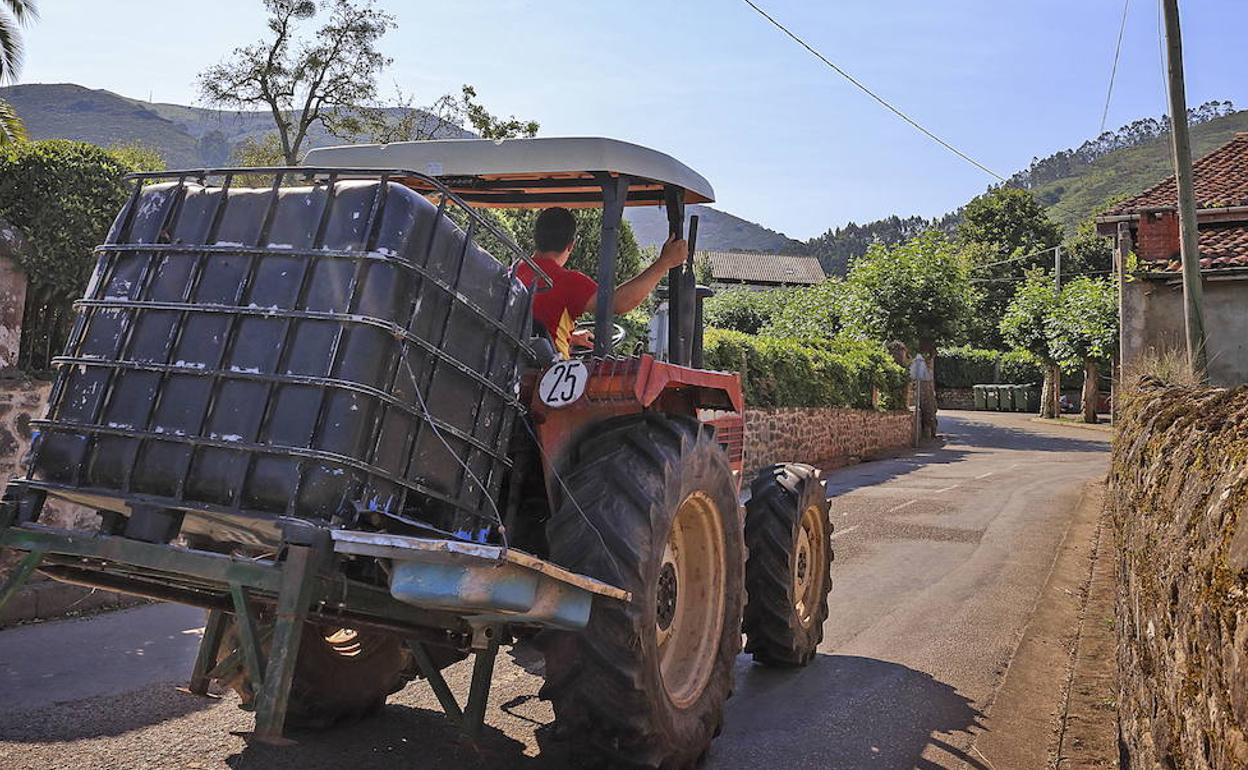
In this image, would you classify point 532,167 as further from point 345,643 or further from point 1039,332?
point 1039,332

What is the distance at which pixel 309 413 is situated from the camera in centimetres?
299

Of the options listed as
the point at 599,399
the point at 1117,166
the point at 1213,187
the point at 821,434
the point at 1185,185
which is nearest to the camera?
the point at 599,399

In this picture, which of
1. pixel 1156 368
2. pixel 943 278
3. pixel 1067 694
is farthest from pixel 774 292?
pixel 1067 694

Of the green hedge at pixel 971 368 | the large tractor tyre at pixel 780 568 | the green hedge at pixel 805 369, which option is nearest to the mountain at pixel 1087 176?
the green hedge at pixel 971 368

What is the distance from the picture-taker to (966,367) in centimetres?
5053

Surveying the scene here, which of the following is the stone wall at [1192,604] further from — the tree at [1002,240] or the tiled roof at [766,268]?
the tiled roof at [766,268]

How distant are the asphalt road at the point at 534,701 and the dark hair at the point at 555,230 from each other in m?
2.14

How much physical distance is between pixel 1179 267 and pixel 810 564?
56.8ft

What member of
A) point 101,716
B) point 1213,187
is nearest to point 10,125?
point 101,716

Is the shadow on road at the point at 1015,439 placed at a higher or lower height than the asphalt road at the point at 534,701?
higher

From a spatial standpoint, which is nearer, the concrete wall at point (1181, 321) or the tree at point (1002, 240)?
the concrete wall at point (1181, 321)

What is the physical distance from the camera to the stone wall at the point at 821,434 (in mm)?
18750

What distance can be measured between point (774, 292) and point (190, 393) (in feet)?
135

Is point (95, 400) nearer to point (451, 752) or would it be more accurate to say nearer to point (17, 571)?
point (17, 571)
